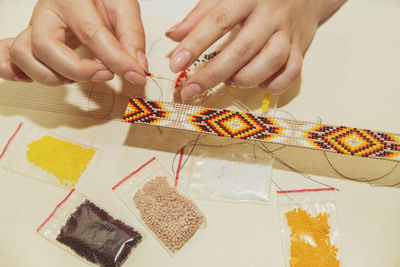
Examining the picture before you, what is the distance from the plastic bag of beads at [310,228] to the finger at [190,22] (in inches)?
28.0

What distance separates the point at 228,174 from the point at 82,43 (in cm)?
72

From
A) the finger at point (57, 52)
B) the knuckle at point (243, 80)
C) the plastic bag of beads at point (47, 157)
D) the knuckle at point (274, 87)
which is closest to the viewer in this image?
the finger at point (57, 52)

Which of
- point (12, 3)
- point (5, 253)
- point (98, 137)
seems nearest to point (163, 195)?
point (98, 137)

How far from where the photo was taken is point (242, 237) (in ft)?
3.47

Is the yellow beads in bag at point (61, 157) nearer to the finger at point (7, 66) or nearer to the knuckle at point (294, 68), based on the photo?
the finger at point (7, 66)

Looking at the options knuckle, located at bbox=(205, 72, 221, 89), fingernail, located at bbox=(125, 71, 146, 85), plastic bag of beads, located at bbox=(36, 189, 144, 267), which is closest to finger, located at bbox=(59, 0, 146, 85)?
fingernail, located at bbox=(125, 71, 146, 85)

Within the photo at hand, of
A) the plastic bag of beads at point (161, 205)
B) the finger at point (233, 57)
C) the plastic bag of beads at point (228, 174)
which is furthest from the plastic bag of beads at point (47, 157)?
the finger at point (233, 57)

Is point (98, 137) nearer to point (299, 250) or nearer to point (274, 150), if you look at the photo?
point (274, 150)

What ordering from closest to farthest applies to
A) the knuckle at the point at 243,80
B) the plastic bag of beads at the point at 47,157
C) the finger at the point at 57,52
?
1. the finger at the point at 57,52
2. the knuckle at the point at 243,80
3. the plastic bag of beads at the point at 47,157

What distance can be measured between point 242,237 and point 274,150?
14.6 inches

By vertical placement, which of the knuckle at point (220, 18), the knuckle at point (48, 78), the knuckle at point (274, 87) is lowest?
the knuckle at point (48, 78)

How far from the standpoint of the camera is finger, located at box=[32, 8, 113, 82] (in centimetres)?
83

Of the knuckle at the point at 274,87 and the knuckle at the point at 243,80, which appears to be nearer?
the knuckle at the point at 243,80

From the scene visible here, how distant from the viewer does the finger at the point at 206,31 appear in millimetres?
843
